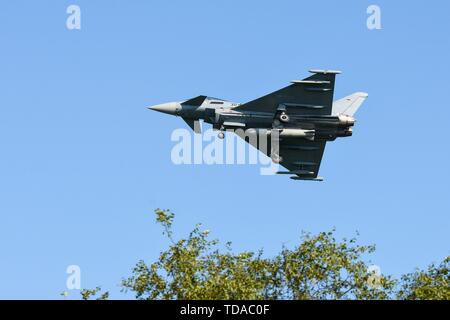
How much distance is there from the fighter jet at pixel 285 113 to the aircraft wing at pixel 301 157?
3654 millimetres

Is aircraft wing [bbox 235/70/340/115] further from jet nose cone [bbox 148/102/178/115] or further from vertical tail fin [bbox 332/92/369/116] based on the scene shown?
jet nose cone [bbox 148/102/178/115]

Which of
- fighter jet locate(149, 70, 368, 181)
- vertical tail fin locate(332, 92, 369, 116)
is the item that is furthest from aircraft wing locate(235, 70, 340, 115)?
vertical tail fin locate(332, 92, 369, 116)

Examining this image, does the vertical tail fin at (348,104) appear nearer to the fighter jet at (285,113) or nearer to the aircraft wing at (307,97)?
the fighter jet at (285,113)

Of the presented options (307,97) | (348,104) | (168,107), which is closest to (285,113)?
(307,97)

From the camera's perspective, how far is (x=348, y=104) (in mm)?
78250

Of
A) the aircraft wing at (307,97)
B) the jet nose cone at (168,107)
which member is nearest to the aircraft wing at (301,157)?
the aircraft wing at (307,97)

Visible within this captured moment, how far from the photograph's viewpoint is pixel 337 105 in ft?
256

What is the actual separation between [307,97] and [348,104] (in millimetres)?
5400

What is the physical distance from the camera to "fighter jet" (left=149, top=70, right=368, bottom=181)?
237ft
